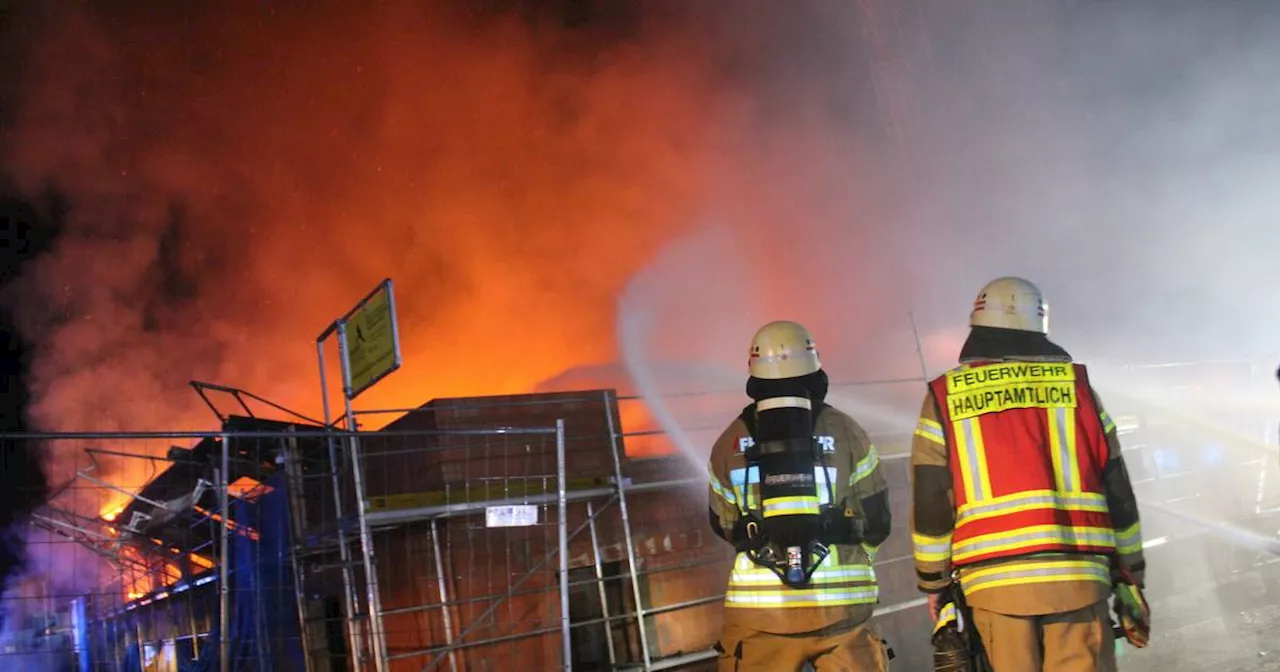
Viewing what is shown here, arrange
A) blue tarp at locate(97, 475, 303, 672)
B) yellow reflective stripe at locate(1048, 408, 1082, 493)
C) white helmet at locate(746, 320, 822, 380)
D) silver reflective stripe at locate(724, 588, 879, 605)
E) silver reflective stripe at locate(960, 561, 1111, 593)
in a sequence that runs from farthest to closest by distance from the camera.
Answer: blue tarp at locate(97, 475, 303, 672)
white helmet at locate(746, 320, 822, 380)
silver reflective stripe at locate(724, 588, 879, 605)
yellow reflective stripe at locate(1048, 408, 1082, 493)
silver reflective stripe at locate(960, 561, 1111, 593)

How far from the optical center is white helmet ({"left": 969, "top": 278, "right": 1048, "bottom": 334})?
3332 millimetres

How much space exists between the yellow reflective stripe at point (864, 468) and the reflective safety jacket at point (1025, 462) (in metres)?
0.39

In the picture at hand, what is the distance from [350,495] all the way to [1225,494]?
8.23 meters

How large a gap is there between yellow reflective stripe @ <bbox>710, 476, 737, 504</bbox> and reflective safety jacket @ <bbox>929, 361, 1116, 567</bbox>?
860 mm

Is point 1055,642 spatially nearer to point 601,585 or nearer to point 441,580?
point 601,585

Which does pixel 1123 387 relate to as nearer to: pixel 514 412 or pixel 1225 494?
pixel 1225 494

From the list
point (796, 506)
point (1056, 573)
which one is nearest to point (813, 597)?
point (796, 506)

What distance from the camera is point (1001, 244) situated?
1238 centimetres

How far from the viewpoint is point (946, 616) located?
10.3 feet

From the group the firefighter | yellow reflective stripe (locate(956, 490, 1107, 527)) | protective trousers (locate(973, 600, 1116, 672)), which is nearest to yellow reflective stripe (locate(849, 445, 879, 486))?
the firefighter

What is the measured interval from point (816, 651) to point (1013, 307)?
146 centimetres

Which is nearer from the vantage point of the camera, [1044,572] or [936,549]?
[1044,572]

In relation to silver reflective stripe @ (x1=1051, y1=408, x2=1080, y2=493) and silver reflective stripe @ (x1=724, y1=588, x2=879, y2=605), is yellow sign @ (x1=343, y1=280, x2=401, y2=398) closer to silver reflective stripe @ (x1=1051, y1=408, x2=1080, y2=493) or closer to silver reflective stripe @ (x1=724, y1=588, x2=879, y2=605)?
silver reflective stripe @ (x1=724, y1=588, x2=879, y2=605)

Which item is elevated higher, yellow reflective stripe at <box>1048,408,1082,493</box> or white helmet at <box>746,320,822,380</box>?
white helmet at <box>746,320,822,380</box>
